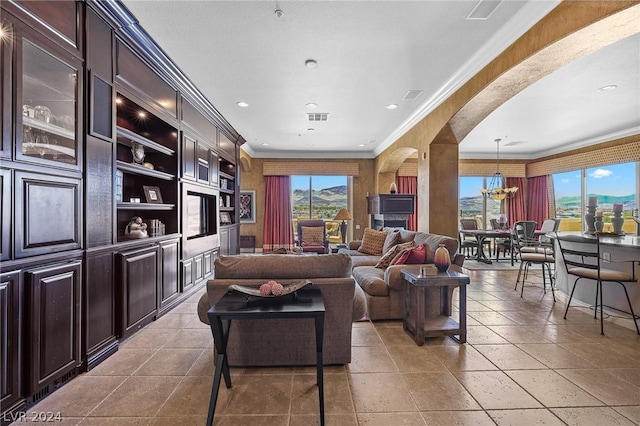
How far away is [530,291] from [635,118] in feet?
13.8

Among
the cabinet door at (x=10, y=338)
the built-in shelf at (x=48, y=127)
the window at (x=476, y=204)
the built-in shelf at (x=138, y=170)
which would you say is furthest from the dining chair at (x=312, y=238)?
the window at (x=476, y=204)

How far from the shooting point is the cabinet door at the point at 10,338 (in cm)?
165

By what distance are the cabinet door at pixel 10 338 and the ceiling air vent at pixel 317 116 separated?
440 cm

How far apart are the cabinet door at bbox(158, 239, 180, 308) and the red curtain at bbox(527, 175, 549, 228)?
9.85 meters

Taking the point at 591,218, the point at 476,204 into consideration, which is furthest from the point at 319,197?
the point at 591,218

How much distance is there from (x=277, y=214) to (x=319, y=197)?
140 cm

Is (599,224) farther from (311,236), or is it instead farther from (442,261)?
(311,236)

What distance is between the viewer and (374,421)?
5.65ft

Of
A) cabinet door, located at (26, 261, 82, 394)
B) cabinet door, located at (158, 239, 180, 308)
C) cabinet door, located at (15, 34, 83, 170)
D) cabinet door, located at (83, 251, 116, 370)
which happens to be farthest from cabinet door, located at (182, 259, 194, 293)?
cabinet door, located at (15, 34, 83, 170)

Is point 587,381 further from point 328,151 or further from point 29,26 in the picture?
point 328,151

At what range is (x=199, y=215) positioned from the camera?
191 inches

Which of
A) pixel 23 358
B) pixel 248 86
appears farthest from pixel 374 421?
pixel 248 86

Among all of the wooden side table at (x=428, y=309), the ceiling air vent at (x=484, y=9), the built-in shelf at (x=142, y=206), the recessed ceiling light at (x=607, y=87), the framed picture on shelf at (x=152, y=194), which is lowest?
the wooden side table at (x=428, y=309)

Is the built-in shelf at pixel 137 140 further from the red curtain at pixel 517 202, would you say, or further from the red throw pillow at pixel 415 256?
the red curtain at pixel 517 202
